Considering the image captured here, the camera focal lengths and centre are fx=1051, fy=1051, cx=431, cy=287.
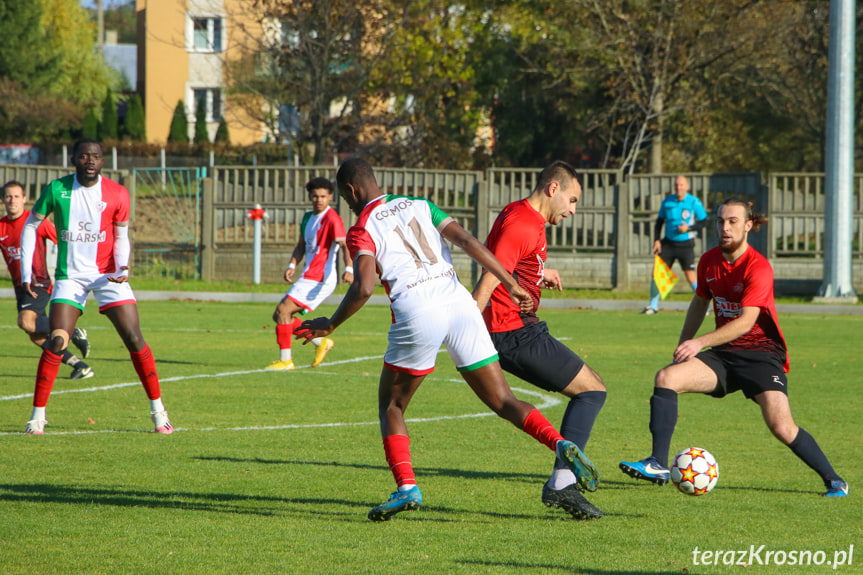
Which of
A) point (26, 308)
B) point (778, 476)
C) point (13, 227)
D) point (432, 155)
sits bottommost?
point (778, 476)

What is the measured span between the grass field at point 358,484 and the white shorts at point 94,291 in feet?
3.51

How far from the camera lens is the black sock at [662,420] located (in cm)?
661

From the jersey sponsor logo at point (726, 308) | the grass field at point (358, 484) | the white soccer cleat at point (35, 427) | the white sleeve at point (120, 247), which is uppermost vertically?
the white sleeve at point (120, 247)

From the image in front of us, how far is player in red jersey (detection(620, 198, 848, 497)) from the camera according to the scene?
6.67m

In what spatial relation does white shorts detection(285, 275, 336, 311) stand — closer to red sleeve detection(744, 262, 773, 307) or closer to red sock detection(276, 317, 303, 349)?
red sock detection(276, 317, 303, 349)

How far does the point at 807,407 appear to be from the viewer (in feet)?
33.2

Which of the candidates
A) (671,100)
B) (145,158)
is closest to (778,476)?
(671,100)

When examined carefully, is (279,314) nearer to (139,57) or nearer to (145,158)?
(145,158)

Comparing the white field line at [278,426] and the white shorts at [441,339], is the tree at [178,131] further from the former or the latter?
the white shorts at [441,339]

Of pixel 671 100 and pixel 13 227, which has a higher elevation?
pixel 671 100

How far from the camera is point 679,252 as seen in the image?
19.5 m

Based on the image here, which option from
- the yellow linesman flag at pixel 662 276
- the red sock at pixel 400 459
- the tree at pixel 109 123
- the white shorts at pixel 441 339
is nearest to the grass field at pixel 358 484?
the red sock at pixel 400 459

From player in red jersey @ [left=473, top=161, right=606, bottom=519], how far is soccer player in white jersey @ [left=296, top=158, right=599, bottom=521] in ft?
1.13

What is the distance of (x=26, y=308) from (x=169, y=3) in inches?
1648
